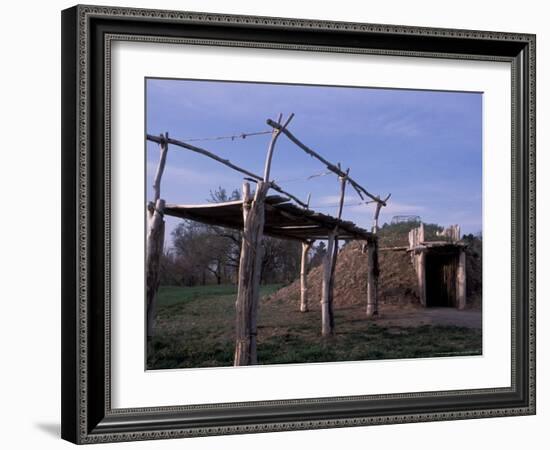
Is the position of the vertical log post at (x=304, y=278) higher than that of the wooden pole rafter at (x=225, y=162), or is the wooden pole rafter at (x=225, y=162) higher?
the wooden pole rafter at (x=225, y=162)

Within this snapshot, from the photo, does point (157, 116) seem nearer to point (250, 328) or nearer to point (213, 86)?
point (213, 86)

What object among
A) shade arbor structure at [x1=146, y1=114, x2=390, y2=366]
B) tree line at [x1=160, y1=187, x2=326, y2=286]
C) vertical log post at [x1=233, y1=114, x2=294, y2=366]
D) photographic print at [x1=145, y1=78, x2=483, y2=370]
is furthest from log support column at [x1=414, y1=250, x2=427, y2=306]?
vertical log post at [x1=233, y1=114, x2=294, y2=366]

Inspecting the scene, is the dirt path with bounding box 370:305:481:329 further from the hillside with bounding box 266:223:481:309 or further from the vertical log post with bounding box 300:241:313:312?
the vertical log post with bounding box 300:241:313:312

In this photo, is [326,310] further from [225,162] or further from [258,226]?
[225,162]

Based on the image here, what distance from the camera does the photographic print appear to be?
6742mm

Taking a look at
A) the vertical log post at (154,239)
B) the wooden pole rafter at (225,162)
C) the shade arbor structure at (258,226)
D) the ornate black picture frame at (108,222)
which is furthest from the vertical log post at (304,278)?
the vertical log post at (154,239)

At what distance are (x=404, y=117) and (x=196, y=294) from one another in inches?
92.5

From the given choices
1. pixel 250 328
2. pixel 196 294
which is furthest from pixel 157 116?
pixel 250 328

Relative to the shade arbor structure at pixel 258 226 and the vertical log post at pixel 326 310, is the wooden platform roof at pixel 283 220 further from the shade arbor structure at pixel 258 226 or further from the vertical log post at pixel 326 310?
the vertical log post at pixel 326 310

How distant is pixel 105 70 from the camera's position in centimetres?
614

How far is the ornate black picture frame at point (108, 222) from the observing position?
6062 mm

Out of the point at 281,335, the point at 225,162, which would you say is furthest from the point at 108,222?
the point at 281,335

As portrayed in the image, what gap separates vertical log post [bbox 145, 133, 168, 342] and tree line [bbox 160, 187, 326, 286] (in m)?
0.11

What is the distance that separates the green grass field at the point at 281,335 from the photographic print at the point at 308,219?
1cm
